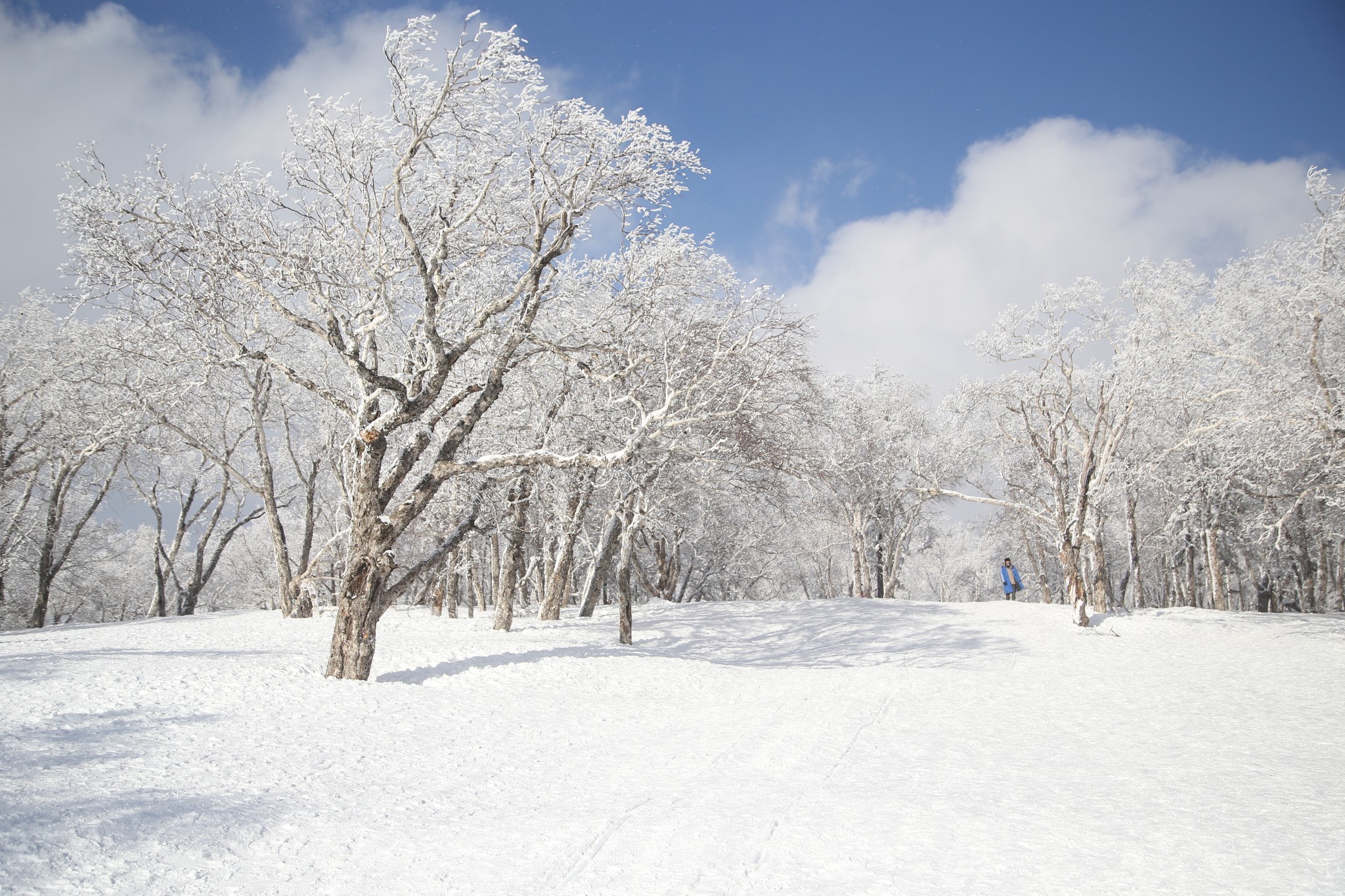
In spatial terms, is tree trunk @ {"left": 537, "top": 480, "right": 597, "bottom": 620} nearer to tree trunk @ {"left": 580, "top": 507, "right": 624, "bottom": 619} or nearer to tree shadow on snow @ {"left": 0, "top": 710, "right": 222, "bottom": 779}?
tree trunk @ {"left": 580, "top": 507, "right": 624, "bottom": 619}

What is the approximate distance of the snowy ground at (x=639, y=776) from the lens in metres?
4.00

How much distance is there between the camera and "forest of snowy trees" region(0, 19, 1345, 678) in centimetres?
902

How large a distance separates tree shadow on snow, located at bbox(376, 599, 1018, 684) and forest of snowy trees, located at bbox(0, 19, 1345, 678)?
66.8 inches

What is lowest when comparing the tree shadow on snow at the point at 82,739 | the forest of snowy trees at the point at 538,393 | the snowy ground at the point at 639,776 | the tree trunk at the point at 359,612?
the snowy ground at the point at 639,776

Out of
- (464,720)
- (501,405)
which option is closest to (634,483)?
(501,405)

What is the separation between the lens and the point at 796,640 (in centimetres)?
1672

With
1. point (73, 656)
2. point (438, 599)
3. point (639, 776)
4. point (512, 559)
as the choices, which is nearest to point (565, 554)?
point (512, 559)

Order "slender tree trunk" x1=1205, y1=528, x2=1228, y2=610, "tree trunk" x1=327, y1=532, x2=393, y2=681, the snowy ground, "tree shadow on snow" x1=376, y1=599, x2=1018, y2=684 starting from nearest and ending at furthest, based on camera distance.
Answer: the snowy ground < "tree trunk" x1=327, y1=532, x2=393, y2=681 < "tree shadow on snow" x1=376, y1=599, x2=1018, y2=684 < "slender tree trunk" x1=1205, y1=528, x2=1228, y2=610

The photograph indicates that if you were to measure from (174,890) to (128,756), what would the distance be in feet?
7.64

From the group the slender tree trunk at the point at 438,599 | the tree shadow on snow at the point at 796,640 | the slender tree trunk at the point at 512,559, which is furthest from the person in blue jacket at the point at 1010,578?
the slender tree trunk at the point at 438,599

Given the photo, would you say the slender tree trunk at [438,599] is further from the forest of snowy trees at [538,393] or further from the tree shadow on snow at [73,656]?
the tree shadow on snow at [73,656]

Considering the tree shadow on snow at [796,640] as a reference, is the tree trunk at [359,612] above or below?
above

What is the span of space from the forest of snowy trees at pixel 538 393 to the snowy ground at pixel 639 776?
2.33m

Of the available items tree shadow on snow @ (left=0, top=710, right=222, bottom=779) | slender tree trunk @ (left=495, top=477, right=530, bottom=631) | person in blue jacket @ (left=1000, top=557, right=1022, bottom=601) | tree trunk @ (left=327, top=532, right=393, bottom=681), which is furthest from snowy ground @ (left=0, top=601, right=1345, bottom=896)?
person in blue jacket @ (left=1000, top=557, right=1022, bottom=601)
